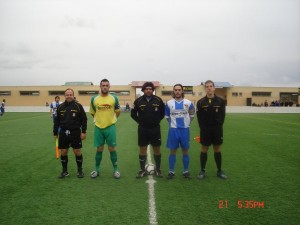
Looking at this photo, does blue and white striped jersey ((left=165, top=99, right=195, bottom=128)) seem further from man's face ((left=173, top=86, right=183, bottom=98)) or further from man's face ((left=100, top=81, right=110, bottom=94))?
man's face ((left=100, top=81, right=110, bottom=94))

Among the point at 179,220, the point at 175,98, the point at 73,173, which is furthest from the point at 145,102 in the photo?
the point at 179,220

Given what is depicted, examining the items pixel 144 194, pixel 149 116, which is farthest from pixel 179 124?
pixel 144 194

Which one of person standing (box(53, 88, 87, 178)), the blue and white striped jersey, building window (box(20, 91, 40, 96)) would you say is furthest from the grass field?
building window (box(20, 91, 40, 96))

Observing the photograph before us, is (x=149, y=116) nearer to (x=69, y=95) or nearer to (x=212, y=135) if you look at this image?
→ (x=212, y=135)

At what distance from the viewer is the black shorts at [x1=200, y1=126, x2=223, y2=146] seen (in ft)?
21.2

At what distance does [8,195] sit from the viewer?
544 cm

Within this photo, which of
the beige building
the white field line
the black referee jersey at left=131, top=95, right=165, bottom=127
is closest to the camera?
the white field line

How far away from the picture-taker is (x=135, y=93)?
208 ft

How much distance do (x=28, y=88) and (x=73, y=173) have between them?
207 feet
